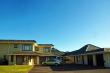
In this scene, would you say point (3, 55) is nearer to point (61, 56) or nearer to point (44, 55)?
point (44, 55)

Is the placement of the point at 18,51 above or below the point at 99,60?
above

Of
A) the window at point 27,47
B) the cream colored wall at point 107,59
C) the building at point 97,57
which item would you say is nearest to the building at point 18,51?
the window at point 27,47

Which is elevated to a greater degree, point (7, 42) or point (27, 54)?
point (7, 42)

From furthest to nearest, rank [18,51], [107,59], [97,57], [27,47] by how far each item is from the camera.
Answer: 1. [27,47]
2. [18,51]
3. [97,57]
4. [107,59]

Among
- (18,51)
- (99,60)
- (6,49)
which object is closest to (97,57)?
(99,60)

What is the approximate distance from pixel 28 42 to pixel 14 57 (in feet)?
18.4

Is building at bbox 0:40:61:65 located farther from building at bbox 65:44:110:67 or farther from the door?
the door

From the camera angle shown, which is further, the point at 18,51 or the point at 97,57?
the point at 18,51

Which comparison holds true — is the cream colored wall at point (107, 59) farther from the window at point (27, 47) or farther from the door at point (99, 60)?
the window at point (27, 47)

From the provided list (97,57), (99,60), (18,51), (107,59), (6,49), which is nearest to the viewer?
(107,59)

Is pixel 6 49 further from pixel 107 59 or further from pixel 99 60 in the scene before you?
pixel 107 59

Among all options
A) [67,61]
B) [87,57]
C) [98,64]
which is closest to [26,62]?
[87,57]

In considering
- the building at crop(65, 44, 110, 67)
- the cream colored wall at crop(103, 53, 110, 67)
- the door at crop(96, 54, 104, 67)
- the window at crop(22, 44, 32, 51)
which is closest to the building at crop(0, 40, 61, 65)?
the window at crop(22, 44, 32, 51)

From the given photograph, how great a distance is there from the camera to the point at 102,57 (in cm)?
4025
